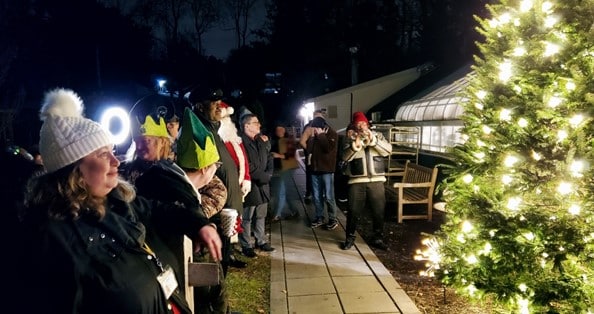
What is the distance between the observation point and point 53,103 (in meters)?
1.99

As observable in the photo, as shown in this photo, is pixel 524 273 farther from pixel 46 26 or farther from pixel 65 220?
pixel 46 26

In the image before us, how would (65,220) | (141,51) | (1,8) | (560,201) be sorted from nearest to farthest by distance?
(65,220) → (560,201) → (1,8) → (141,51)

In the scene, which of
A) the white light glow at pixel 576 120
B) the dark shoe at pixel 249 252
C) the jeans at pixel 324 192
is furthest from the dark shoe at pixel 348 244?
the white light glow at pixel 576 120

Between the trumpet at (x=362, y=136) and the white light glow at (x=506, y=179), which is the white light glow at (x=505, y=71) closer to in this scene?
the white light glow at (x=506, y=179)

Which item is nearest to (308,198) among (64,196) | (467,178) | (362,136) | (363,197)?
(363,197)

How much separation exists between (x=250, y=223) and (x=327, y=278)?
147 cm

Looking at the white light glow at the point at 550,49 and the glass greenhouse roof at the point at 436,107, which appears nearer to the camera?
the white light glow at the point at 550,49

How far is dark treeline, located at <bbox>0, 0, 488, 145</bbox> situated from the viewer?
20156mm

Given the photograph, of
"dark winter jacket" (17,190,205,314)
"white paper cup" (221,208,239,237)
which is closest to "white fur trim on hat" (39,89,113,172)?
"dark winter jacket" (17,190,205,314)

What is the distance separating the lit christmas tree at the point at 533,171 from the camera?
325cm

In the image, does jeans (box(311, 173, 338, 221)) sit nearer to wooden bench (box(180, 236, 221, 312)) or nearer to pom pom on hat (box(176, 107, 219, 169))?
pom pom on hat (box(176, 107, 219, 169))

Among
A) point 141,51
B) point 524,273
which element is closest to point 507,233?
point 524,273

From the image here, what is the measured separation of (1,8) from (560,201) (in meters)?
19.4

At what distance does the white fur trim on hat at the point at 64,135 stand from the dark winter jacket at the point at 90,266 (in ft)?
0.79
